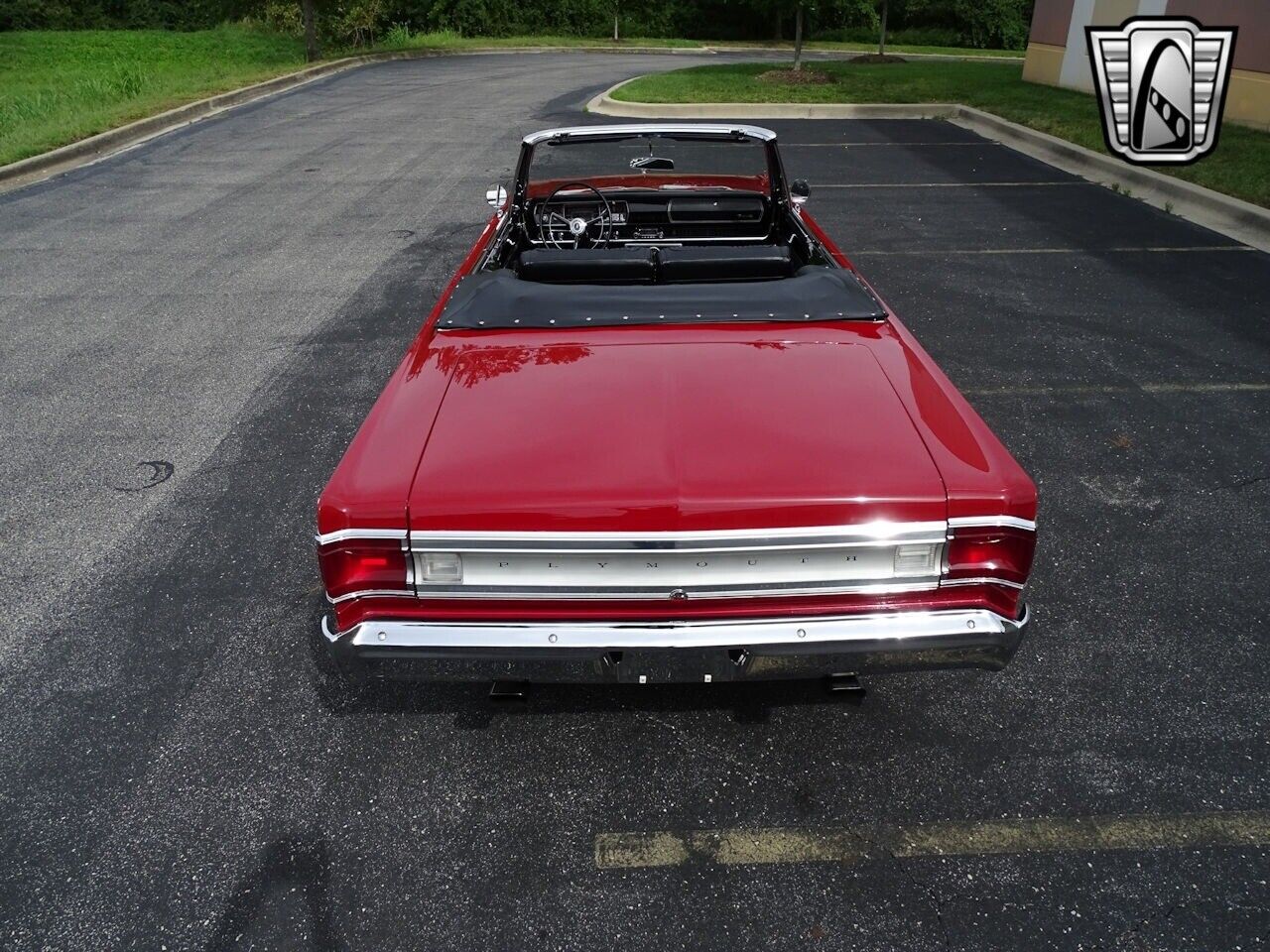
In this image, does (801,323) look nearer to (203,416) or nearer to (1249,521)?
(1249,521)

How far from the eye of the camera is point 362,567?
8.04 ft

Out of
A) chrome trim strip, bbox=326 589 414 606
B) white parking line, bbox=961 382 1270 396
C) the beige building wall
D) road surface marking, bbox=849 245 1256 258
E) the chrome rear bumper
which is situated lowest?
white parking line, bbox=961 382 1270 396

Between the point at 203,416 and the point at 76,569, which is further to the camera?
the point at 203,416

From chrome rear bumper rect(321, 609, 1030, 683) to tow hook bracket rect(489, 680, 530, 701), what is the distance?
0.28 m

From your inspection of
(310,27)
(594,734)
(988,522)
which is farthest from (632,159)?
(310,27)

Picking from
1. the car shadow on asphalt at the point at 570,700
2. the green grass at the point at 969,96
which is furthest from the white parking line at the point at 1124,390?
the green grass at the point at 969,96

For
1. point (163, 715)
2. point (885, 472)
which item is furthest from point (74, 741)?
point (885, 472)

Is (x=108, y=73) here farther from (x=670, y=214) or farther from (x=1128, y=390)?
(x=1128, y=390)

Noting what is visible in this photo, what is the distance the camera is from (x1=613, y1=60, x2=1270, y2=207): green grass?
973cm

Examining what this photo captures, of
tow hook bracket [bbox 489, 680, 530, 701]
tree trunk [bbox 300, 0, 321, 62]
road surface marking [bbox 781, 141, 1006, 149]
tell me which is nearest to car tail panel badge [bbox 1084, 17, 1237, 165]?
road surface marking [bbox 781, 141, 1006, 149]

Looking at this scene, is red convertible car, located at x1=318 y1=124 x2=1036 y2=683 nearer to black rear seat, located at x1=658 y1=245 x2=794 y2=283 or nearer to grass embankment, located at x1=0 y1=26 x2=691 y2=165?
black rear seat, located at x1=658 y1=245 x2=794 y2=283

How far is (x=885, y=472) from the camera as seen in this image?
2.44 m

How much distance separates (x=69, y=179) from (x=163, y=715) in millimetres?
10246

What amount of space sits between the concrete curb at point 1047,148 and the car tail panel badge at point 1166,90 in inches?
21.8
